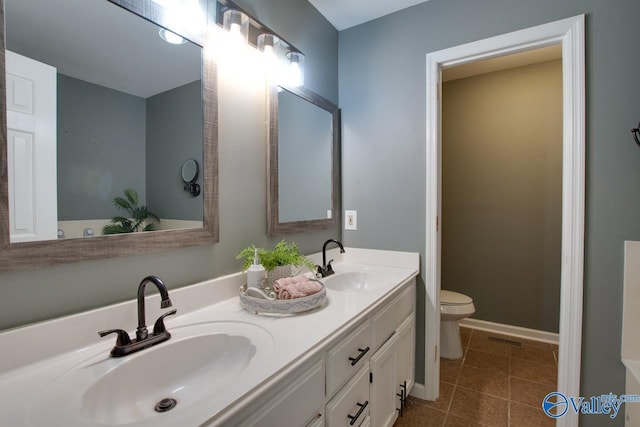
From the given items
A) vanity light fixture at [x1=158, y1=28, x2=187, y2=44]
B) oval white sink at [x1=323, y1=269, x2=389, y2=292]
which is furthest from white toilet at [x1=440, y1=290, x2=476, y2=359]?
vanity light fixture at [x1=158, y1=28, x2=187, y2=44]

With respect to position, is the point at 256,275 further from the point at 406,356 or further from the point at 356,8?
the point at 356,8

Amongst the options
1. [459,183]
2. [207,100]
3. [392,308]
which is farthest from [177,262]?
[459,183]

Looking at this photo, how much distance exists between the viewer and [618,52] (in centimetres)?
134

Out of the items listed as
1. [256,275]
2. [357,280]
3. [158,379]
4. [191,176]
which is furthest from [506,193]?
[158,379]

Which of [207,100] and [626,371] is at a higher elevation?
[207,100]

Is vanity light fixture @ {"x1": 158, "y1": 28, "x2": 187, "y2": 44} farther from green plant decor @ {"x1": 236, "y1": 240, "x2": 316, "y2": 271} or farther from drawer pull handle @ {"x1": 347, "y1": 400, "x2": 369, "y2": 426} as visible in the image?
drawer pull handle @ {"x1": 347, "y1": 400, "x2": 369, "y2": 426}

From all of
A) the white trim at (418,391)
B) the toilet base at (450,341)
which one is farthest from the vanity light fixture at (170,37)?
the toilet base at (450,341)

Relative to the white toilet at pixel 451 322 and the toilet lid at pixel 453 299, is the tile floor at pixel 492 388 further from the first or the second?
the toilet lid at pixel 453 299

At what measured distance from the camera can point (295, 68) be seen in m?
1.56

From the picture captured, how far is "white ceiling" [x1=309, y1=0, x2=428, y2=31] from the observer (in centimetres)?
177

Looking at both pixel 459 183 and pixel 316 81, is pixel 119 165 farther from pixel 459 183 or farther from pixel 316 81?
pixel 459 183

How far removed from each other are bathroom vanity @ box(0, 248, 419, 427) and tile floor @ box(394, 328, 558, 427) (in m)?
0.62

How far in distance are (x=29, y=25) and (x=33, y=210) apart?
0.48 meters

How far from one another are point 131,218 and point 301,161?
950mm
